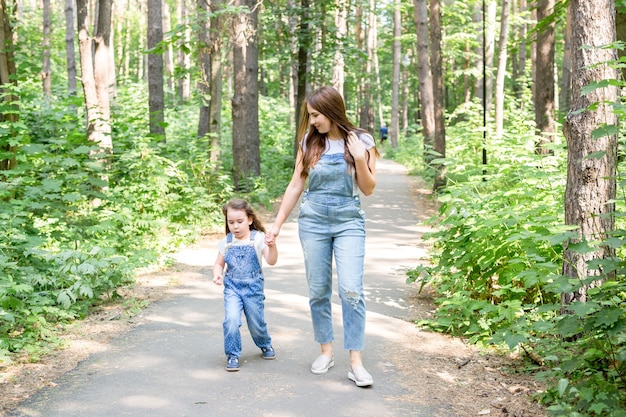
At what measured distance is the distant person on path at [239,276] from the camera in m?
5.02

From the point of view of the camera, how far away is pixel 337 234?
4762 mm

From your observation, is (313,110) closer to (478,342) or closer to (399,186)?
(478,342)

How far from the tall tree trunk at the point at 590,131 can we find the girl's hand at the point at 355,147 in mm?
1472

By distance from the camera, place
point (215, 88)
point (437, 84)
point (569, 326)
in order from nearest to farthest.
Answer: point (569, 326) < point (215, 88) < point (437, 84)

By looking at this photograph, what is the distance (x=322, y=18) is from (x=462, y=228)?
505 inches

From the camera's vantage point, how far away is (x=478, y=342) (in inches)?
225

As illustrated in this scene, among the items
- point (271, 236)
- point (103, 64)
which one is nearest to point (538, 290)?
point (271, 236)

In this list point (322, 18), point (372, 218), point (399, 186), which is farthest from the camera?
point (399, 186)

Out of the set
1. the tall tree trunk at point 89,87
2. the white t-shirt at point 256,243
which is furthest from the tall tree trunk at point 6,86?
the white t-shirt at point 256,243

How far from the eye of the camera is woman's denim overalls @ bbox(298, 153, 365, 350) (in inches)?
186

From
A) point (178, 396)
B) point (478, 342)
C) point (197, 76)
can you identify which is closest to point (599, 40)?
point (478, 342)

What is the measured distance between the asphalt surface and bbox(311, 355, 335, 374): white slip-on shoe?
46 millimetres

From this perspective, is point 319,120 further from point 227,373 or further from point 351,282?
point 227,373

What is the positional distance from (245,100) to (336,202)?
444 inches
